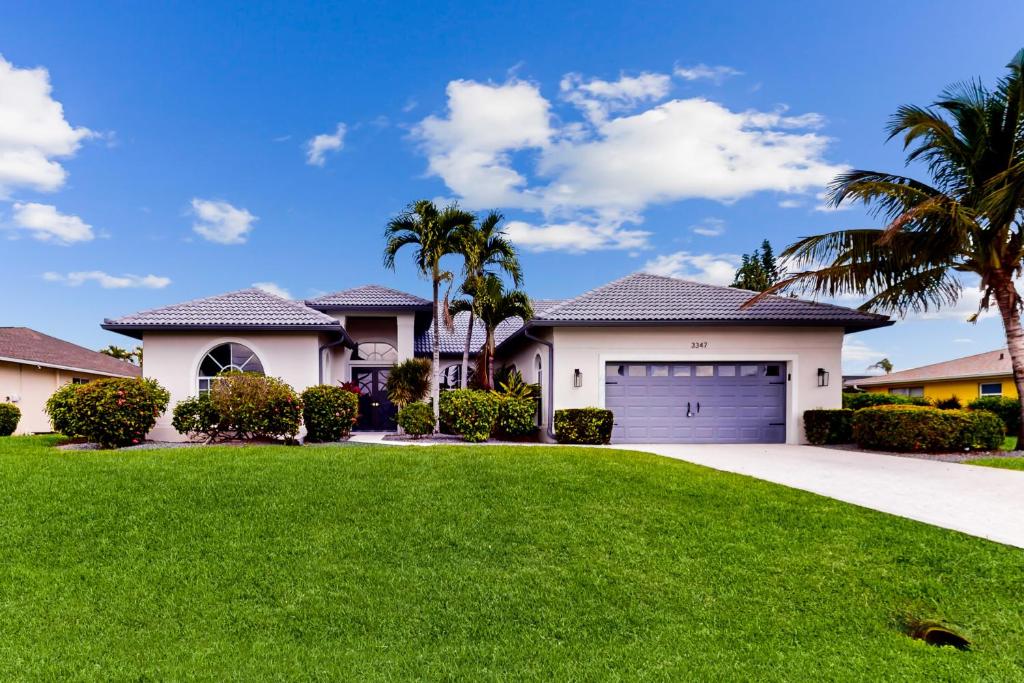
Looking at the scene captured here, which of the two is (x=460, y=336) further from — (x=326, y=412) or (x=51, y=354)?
(x=51, y=354)

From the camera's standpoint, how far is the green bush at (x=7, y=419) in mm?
16922

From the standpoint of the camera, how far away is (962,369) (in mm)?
26422

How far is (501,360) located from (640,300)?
8.42m

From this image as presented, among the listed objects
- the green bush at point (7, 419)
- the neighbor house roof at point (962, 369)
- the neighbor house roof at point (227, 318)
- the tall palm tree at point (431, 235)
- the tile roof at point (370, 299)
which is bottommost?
the green bush at point (7, 419)

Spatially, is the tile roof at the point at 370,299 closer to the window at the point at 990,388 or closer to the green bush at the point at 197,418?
the green bush at the point at 197,418

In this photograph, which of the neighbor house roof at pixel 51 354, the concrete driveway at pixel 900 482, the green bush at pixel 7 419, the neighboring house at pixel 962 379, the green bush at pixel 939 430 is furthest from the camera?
the neighboring house at pixel 962 379

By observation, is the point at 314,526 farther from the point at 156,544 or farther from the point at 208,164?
the point at 208,164

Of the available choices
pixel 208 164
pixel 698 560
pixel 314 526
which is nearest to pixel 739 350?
pixel 698 560

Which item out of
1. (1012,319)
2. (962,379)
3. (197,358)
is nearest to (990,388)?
(962,379)

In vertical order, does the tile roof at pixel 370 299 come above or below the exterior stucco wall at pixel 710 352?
above

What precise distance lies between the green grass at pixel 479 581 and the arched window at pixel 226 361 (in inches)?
251

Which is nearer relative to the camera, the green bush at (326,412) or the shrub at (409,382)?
the green bush at (326,412)

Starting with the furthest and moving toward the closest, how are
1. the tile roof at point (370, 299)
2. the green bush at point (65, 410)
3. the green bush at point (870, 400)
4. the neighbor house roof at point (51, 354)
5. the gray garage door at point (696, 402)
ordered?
1. the green bush at point (870, 400)
2. the neighbor house roof at point (51, 354)
3. the tile roof at point (370, 299)
4. the gray garage door at point (696, 402)
5. the green bush at point (65, 410)

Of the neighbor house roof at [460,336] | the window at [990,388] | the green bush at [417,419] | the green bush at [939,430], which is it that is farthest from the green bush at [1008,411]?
the green bush at [417,419]
